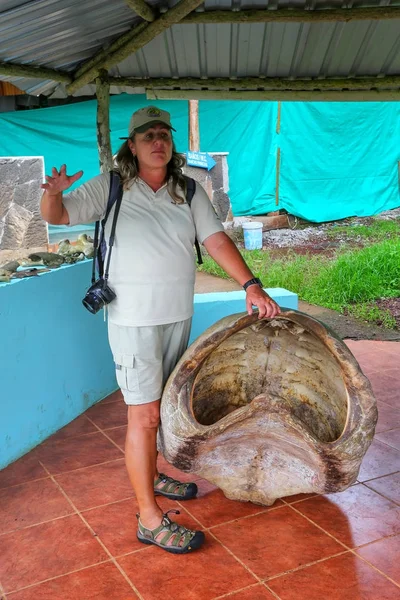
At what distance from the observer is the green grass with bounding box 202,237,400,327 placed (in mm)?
6430

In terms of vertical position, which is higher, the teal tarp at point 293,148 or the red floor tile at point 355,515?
the teal tarp at point 293,148

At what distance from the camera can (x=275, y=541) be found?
8.28ft

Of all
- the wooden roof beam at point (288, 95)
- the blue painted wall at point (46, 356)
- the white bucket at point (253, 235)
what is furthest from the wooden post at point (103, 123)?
the white bucket at point (253, 235)

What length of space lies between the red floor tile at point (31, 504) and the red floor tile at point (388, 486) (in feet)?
4.55

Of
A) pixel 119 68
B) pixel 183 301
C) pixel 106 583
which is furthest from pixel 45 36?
pixel 106 583

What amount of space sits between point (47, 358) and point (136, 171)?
137cm

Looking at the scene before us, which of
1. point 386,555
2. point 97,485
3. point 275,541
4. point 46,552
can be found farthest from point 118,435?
point 386,555

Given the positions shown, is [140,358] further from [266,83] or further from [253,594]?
[266,83]

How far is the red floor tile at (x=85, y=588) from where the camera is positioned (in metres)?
2.20

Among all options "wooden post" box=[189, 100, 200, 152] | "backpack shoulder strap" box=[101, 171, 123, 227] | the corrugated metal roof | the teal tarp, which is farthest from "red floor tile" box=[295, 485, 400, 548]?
"wooden post" box=[189, 100, 200, 152]

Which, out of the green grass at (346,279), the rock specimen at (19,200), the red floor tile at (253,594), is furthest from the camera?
the green grass at (346,279)

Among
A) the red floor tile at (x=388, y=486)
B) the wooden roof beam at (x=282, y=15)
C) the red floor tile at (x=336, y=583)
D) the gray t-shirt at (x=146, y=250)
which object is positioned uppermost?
the wooden roof beam at (x=282, y=15)

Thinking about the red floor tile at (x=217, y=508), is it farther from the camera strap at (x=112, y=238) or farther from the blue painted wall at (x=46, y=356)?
the camera strap at (x=112, y=238)

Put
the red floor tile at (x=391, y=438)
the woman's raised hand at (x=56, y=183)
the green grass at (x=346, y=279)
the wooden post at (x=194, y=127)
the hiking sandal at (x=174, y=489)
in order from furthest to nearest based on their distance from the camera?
1. the wooden post at (x=194, y=127)
2. the green grass at (x=346, y=279)
3. the red floor tile at (x=391, y=438)
4. the hiking sandal at (x=174, y=489)
5. the woman's raised hand at (x=56, y=183)
